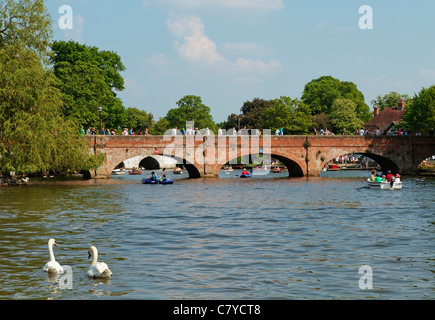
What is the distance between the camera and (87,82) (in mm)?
64688

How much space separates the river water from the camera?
1359 cm

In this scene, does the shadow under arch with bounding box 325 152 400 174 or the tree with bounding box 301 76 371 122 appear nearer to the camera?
the shadow under arch with bounding box 325 152 400 174

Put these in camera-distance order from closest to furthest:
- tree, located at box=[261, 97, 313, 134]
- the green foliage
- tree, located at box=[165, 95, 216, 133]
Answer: tree, located at box=[261, 97, 313, 134] → tree, located at box=[165, 95, 216, 133] → the green foliage

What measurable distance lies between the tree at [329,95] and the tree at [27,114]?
8408 cm

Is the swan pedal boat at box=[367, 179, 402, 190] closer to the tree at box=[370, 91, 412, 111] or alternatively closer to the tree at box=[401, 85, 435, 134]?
the tree at box=[401, 85, 435, 134]

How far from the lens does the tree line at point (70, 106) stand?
1620 inches

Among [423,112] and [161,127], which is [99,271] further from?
[161,127]

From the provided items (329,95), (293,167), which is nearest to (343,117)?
(329,95)

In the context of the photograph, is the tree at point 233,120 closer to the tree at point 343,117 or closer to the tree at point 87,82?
the tree at point 343,117

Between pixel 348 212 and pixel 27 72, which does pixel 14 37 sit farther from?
pixel 348 212

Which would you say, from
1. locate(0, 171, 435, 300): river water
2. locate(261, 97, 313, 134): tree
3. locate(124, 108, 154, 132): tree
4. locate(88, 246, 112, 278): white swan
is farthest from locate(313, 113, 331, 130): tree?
locate(88, 246, 112, 278): white swan

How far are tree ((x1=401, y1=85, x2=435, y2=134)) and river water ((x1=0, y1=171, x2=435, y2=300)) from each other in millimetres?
45971

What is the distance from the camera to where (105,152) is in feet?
182

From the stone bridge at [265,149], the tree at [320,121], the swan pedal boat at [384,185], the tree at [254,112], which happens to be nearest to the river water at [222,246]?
the swan pedal boat at [384,185]
